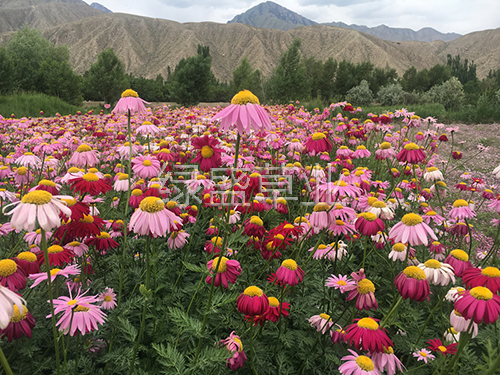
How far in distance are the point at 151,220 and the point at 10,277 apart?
2.26 feet

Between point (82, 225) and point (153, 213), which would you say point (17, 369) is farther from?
point (153, 213)

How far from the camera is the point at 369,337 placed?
1403 millimetres

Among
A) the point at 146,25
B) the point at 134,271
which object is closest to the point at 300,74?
the point at 134,271

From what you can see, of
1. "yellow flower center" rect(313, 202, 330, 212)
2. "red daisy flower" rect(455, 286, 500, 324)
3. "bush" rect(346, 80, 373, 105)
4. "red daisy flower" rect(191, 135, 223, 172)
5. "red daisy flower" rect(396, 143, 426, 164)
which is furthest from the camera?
"bush" rect(346, 80, 373, 105)

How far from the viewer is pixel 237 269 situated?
1.82 meters

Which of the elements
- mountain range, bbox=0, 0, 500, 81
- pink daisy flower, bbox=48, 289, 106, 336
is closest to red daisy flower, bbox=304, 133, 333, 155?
pink daisy flower, bbox=48, 289, 106, 336

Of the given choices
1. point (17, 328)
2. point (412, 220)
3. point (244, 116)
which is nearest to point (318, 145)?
point (412, 220)

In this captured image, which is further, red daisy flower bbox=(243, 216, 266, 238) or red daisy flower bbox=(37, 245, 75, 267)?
red daisy flower bbox=(243, 216, 266, 238)

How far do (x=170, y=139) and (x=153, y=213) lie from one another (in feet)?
13.7

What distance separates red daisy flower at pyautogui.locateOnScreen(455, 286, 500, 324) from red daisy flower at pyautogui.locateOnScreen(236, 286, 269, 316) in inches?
33.8

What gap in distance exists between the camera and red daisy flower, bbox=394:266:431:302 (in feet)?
4.66

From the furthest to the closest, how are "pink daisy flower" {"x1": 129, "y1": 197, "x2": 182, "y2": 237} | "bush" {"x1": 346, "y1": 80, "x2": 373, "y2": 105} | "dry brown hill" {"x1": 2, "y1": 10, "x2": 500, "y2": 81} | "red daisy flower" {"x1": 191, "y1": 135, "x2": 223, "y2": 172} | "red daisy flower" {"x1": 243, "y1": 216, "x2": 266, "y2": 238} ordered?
"dry brown hill" {"x1": 2, "y1": 10, "x2": 500, "y2": 81} < "bush" {"x1": 346, "y1": 80, "x2": 373, "y2": 105} < "red daisy flower" {"x1": 243, "y1": 216, "x2": 266, "y2": 238} < "red daisy flower" {"x1": 191, "y1": 135, "x2": 223, "y2": 172} < "pink daisy flower" {"x1": 129, "y1": 197, "x2": 182, "y2": 237}

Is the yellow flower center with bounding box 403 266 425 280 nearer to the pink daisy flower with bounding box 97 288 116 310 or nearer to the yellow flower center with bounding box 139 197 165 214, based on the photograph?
the yellow flower center with bounding box 139 197 165 214

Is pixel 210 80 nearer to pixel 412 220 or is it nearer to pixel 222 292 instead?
pixel 222 292
